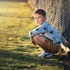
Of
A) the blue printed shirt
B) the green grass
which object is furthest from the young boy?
the green grass

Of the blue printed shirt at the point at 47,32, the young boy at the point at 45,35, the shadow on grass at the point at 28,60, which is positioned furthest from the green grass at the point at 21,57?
the blue printed shirt at the point at 47,32

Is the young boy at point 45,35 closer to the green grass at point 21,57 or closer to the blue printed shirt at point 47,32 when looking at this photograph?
the blue printed shirt at point 47,32

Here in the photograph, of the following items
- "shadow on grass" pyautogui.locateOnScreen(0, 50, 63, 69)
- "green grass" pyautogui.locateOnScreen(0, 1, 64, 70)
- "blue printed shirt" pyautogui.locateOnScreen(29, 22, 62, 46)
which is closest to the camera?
"green grass" pyautogui.locateOnScreen(0, 1, 64, 70)

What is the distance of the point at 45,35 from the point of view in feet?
21.6

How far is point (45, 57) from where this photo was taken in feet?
21.7

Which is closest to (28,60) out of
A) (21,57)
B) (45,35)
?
(21,57)

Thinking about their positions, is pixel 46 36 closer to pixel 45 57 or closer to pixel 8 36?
pixel 45 57

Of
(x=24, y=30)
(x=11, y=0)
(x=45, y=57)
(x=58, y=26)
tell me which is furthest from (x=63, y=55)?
(x=11, y=0)

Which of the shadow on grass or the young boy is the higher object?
the young boy

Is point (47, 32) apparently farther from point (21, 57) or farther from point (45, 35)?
point (21, 57)

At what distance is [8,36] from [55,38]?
11.0 feet

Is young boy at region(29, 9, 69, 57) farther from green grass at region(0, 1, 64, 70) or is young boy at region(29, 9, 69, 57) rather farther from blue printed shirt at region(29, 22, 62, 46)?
green grass at region(0, 1, 64, 70)

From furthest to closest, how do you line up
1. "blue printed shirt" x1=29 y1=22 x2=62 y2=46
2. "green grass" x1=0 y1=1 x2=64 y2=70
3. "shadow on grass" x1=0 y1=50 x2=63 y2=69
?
"blue printed shirt" x1=29 y1=22 x2=62 y2=46 < "shadow on grass" x1=0 y1=50 x2=63 y2=69 < "green grass" x1=0 y1=1 x2=64 y2=70

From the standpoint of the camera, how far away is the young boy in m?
6.47
